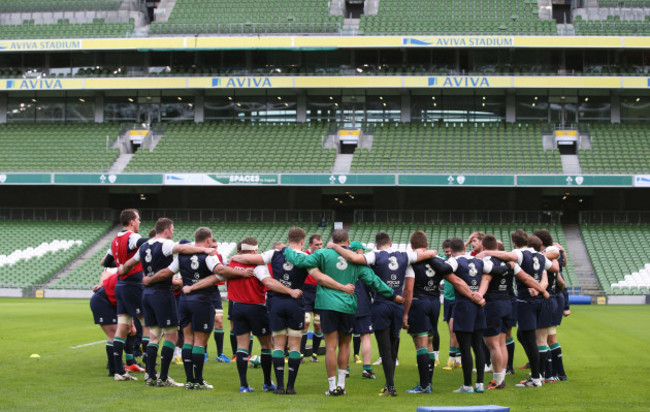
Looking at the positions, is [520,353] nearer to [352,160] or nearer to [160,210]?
[352,160]

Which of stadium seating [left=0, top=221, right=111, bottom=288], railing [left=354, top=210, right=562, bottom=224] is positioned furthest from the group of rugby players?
railing [left=354, top=210, right=562, bottom=224]

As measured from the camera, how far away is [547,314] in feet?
41.1

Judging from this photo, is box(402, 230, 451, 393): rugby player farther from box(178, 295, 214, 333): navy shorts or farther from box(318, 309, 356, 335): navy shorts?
box(178, 295, 214, 333): navy shorts

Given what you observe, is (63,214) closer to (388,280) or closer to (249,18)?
(249,18)

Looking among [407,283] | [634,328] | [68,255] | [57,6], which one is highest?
[57,6]

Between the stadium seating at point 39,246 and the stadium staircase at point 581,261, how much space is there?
2532 cm

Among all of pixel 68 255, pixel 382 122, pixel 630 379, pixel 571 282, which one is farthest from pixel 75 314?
pixel 382 122

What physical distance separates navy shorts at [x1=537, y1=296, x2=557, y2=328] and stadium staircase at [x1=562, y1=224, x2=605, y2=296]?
2434 centimetres

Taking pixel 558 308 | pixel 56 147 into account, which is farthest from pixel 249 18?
pixel 558 308

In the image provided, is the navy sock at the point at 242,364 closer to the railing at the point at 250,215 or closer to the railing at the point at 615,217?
the railing at the point at 250,215

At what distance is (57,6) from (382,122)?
75.5 feet

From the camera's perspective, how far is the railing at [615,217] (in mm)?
42056

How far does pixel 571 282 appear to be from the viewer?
3641cm

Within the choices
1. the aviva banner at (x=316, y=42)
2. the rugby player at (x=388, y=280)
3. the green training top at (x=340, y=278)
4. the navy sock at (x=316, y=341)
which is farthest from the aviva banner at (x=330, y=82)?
the green training top at (x=340, y=278)
